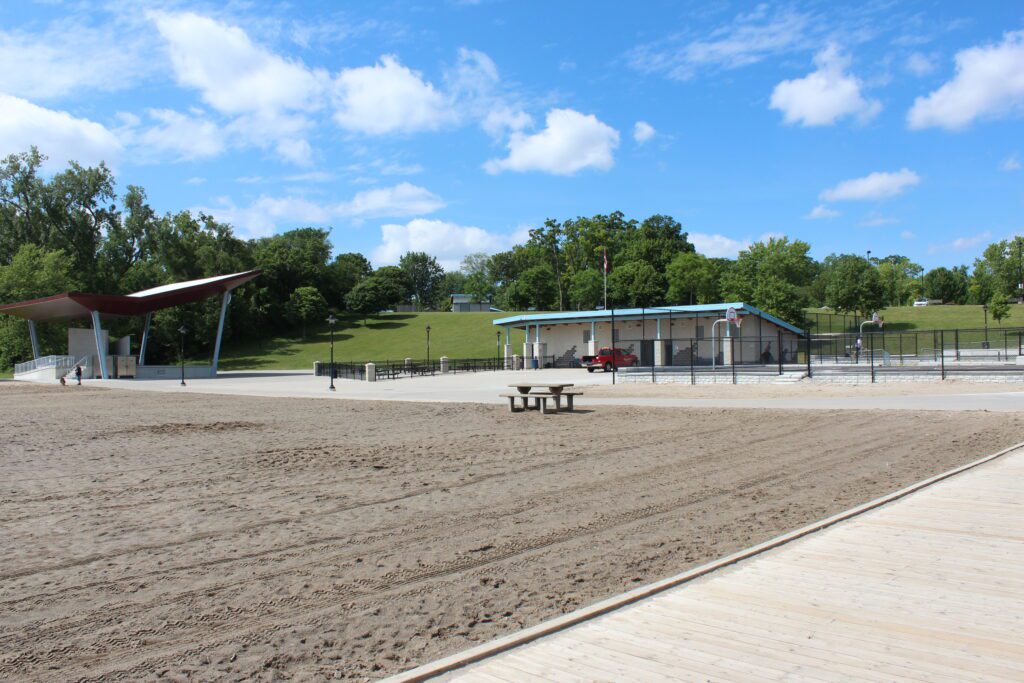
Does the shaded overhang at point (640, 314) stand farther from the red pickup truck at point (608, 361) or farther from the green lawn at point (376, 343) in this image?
the green lawn at point (376, 343)

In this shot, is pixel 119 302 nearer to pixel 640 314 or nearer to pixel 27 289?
pixel 27 289

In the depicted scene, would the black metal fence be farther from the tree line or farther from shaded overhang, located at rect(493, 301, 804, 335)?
the tree line

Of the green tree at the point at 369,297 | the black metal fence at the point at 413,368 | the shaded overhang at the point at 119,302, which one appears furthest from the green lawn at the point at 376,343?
the shaded overhang at the point at 119,302

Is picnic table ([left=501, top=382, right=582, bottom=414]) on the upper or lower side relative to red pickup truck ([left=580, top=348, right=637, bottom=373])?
lower

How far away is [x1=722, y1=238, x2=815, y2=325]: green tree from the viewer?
256ft

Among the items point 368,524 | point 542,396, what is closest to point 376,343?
point 542,396

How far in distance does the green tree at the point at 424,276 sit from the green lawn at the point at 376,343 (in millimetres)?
67973

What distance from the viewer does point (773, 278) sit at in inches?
3194

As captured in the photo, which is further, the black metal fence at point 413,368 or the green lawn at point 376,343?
the green lawn at point 376,343

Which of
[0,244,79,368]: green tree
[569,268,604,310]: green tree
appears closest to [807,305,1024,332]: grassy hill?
[569,268,604,310]: green tree

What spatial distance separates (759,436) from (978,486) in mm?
5930

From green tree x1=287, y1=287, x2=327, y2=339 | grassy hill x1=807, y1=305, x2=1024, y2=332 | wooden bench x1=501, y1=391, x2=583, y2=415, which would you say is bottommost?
wooden bench x1=501, y1=391, x2=583, y2=415

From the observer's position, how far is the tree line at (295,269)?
257ft

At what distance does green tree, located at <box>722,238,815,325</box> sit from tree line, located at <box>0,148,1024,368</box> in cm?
15
